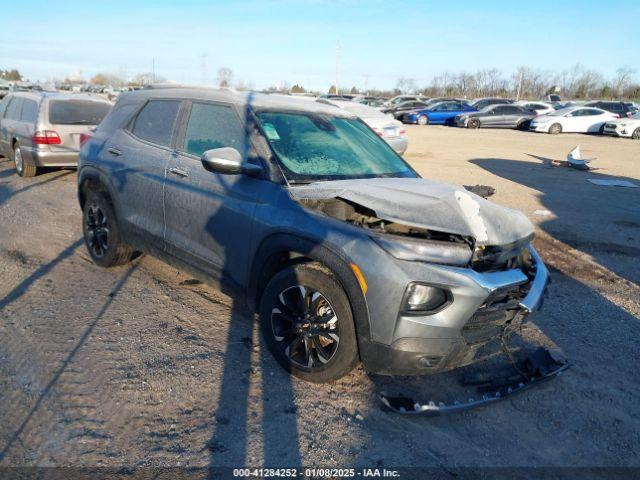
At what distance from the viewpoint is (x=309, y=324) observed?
3355mm

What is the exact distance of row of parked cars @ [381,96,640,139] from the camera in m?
27.4

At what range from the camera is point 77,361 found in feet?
11.8

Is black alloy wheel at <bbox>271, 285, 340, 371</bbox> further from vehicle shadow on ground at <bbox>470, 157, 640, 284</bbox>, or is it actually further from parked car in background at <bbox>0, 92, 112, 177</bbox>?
parked car in background at <bbox>0, 92, 112, 177</bbox>

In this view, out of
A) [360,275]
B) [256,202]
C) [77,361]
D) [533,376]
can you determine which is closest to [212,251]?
[256,202]

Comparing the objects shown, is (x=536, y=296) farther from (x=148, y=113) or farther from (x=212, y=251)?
(x=148, y=113)

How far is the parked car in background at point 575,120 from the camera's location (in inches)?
1089

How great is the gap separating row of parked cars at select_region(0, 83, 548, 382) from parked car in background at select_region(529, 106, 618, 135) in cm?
2630

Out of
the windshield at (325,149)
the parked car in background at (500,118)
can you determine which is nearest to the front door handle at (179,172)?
the windshield at (325,149)

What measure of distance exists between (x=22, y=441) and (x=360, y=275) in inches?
79.7

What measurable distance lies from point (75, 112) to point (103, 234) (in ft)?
19.0

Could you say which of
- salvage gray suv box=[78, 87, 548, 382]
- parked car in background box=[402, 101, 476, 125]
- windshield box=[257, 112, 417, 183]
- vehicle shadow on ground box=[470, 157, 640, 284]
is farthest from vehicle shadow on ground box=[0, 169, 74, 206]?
parked car in background box=[402, 101, 476, 125]

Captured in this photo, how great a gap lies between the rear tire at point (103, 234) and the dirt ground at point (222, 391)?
165mm

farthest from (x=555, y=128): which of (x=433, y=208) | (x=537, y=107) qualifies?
(x=433, y=208)

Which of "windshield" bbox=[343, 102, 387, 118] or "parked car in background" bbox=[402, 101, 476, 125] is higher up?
"windshield" bbox=[343, 102, 387, 118]
